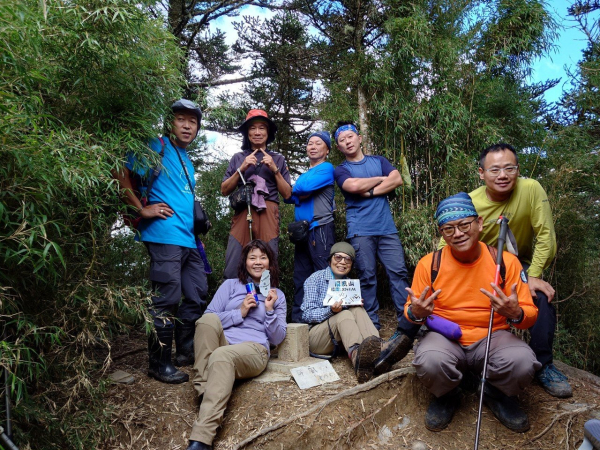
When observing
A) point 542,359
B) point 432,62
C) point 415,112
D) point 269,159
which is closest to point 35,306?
point 269,159

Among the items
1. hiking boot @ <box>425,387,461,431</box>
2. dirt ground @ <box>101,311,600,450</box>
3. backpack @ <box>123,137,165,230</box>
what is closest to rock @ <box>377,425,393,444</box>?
dirt ground @ <box>101,311,600,450</box>

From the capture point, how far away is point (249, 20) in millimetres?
11203

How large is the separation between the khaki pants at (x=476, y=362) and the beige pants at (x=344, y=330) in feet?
2.64

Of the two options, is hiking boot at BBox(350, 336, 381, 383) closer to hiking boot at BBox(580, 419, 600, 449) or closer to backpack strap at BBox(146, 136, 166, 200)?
hiking boot at BBox(580, 419, 600, 449)

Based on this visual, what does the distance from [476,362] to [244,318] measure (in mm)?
1738

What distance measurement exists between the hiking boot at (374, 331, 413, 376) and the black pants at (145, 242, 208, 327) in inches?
63.0

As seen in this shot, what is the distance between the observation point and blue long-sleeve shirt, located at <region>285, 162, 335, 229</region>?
432 cm

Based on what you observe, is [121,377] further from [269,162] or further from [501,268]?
[501,268]

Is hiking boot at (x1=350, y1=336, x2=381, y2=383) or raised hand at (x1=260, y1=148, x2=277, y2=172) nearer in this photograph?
hiking boot at (x1=350, y1=336, x2=381, y2=383)

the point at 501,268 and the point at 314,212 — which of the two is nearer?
the point at 501,268

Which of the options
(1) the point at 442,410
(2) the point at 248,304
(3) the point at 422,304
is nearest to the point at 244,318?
(2) the point at 248,304

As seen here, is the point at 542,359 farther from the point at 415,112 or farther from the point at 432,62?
the point at 432,62

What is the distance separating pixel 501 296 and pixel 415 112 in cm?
338

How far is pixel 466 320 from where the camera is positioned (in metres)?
2.89
